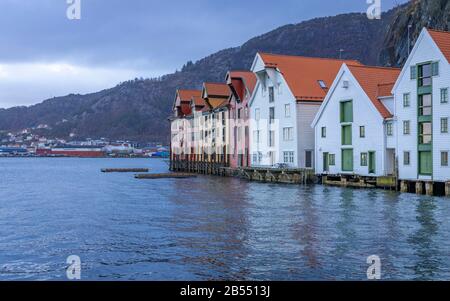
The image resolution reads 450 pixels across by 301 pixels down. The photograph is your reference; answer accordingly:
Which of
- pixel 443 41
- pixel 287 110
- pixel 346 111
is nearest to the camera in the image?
pixel 443 41

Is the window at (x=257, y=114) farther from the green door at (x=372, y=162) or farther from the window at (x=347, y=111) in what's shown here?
the green door at (x=372, y=162)

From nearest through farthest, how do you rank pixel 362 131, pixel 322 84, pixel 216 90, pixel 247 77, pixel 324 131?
pixel 362 131 → pixel 324 131 → pixel 322 84 → pixel 247 77 → pixel 216 90

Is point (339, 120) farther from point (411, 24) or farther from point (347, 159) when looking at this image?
point (411, 24)

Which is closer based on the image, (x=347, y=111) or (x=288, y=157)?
(x=347, y=111)

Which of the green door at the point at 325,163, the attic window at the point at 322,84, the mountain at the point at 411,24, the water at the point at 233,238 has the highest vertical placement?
the mountain at the point at 411,24

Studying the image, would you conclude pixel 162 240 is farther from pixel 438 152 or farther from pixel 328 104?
pixel 328 104

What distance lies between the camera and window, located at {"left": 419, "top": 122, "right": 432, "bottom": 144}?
45812 millimetres

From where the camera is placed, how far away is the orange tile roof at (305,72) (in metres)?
66.7

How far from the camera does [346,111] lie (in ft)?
188

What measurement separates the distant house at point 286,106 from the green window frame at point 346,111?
848 cm

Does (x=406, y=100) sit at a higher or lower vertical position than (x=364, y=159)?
higher

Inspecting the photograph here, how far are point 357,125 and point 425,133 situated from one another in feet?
32.2

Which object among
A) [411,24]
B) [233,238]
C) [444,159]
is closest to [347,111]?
[444,159]


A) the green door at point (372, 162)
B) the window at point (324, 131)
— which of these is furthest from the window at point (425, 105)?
the window at point (324, 131)
